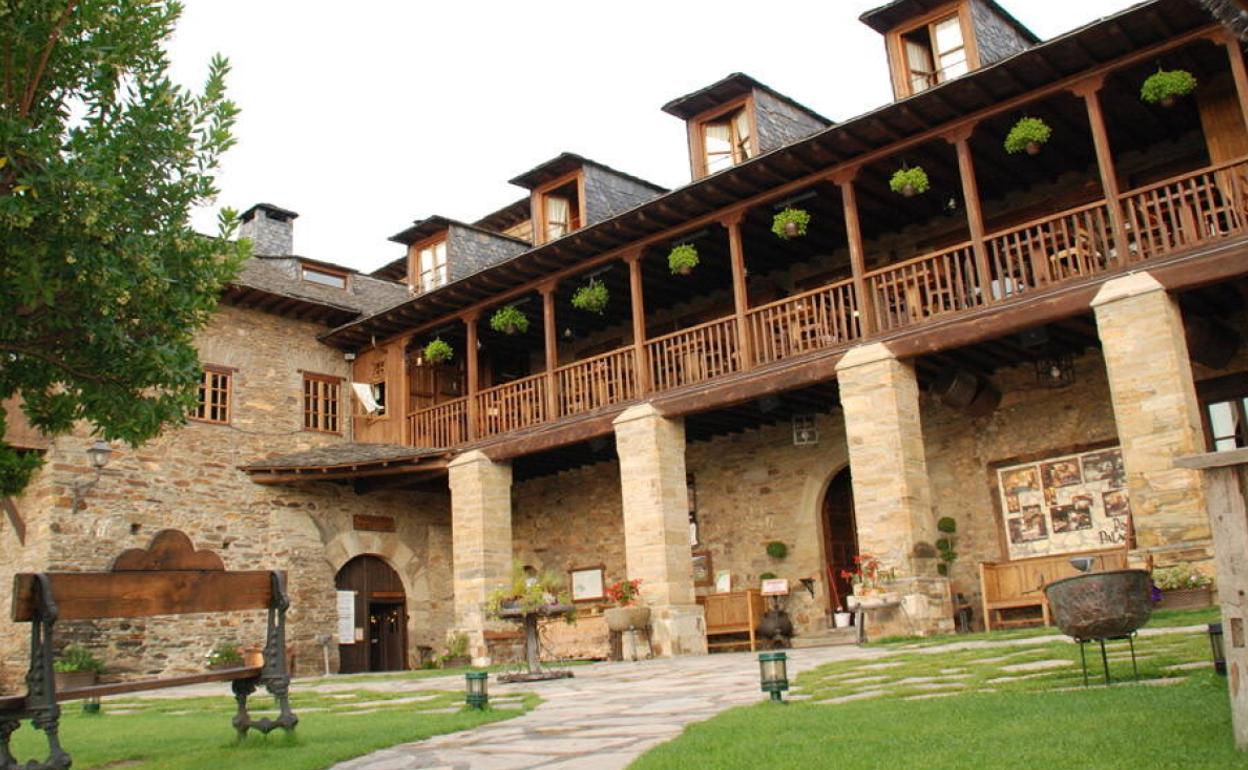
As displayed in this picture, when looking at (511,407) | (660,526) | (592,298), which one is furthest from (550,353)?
(660,526)

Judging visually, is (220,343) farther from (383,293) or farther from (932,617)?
(932,617)

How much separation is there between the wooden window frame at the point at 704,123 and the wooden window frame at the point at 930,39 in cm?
221

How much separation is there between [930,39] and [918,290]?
11.8 feet

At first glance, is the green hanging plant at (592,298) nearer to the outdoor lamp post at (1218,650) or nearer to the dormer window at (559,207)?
the dormer window at (559,207)

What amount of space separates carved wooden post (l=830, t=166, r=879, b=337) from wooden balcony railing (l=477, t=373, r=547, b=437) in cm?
556

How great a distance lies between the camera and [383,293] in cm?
2225

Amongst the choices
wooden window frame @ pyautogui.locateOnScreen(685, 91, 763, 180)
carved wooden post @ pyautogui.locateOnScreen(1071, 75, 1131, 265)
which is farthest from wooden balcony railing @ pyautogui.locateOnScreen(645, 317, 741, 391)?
carved wooden post @ pyautogui.locateOnScreen(1071, 75, 1131, 265)

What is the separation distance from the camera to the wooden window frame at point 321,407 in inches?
767

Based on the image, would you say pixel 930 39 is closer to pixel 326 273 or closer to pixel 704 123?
pixel 704 123

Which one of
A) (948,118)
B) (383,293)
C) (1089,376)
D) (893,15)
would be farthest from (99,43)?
(383,293)

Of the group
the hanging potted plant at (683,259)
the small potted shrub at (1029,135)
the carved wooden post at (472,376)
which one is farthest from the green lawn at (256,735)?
the carved wooden post at (472,376)

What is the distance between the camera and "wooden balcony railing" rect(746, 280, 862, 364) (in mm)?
13508

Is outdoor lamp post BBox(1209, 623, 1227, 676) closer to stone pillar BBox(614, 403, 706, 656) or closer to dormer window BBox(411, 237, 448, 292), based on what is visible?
stone pillar BBox(614, 403, 706, 656)

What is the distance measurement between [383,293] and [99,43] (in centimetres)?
1644
